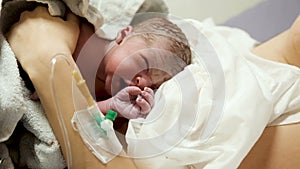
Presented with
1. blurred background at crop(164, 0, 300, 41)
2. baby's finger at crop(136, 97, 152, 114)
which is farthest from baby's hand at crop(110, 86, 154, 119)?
blurred background at crop(164, 0, 300, 41)

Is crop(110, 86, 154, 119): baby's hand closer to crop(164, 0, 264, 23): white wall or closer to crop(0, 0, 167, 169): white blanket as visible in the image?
crop(0, 0, 167, 169): white blanket

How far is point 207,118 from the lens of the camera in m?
0.92

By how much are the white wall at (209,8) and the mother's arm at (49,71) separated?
2.62ft

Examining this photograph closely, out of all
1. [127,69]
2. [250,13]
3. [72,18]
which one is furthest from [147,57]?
[250,13]

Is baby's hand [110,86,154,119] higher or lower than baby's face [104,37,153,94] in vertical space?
lower

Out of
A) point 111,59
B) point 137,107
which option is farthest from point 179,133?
point 111,59

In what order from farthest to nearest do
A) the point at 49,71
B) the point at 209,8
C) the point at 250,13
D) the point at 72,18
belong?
the point at 209,8 → the point at 250,13 → the point at 72,18 → the point at 49,71

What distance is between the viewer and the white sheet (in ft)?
2.96

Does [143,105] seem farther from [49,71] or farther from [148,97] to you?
[49,71]

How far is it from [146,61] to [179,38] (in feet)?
0.27

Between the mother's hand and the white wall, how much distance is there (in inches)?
29.9

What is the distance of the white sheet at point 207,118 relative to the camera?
2.96 ft

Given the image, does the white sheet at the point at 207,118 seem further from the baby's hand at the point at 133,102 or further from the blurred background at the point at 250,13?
the blurred background at the point at 250,13

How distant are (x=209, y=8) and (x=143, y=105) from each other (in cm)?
88
